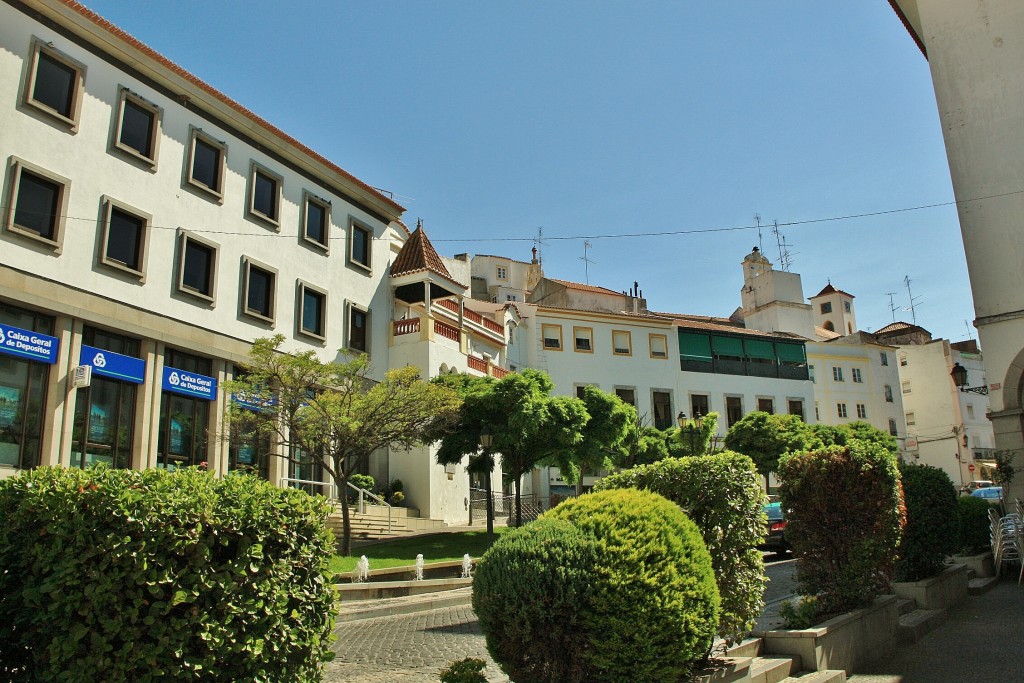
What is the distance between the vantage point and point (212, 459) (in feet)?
71.5

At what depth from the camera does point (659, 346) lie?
48438 mm

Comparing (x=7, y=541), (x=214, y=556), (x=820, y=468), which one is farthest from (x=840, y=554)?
(x=7, y=541)

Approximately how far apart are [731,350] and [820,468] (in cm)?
4242

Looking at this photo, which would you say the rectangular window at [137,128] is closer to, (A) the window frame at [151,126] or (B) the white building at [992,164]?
(A) the window frame at [151,126]

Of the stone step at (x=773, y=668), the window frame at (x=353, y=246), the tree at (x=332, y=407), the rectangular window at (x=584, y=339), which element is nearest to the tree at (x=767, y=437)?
the rectangular window at (x=584, y=339)

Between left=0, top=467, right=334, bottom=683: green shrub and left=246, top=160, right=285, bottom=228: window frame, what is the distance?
21148 mm

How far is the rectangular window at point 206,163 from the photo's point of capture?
880 inches

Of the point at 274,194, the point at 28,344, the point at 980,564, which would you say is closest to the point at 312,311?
the point at 274,194

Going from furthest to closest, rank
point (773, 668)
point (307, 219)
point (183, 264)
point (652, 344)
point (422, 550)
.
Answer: point (652, 344), point (307, 219), point (183, 264), point (422, 550), point (773, 668)

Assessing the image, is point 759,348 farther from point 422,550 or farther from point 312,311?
point 422,550

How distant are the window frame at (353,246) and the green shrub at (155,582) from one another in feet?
81.2

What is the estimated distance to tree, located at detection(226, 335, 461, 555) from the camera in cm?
1877

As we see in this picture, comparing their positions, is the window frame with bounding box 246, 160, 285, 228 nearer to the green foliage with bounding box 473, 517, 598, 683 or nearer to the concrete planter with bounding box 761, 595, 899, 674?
the concrete planter with bounding box 761, 595, 899, 674

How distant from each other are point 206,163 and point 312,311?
19.7 feet
